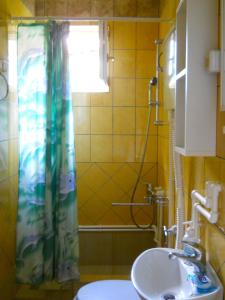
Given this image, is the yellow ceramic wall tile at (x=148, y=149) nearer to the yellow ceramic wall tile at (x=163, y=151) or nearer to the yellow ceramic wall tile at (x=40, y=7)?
the yellow ceramic wall tile at (x=163, y=151)

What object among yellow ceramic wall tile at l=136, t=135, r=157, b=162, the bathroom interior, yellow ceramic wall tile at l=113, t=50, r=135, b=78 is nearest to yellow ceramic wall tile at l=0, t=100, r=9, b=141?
the bathroom interior

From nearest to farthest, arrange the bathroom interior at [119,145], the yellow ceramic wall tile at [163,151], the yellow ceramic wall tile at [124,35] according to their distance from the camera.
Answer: the yellow ceramic wall tile at [163,151], the bathroom interior at [119,145], the yellow ceramic wall tile at [124,35]

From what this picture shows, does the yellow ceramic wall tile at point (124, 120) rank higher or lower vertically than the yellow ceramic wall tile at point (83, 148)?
higher

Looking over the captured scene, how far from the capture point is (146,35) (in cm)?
285

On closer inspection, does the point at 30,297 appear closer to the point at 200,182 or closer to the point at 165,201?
the point at 165,201

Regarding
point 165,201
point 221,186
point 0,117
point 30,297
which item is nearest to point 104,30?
point 0,117

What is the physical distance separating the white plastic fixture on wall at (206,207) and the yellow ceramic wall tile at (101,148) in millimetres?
1465

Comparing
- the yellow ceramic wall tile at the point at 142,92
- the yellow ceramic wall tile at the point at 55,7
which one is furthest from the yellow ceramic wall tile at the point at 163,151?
the yellow ceramic wall tile at the point at 55,7

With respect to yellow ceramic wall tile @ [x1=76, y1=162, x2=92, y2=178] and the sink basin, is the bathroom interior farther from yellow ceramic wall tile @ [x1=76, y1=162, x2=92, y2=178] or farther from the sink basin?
the sink basin

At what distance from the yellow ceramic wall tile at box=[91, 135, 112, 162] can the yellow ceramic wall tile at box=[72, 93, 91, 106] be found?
0.97ft

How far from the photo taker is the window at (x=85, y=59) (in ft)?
9.48

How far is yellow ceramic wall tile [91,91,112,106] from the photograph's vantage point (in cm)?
288

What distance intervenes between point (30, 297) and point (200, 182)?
163cm

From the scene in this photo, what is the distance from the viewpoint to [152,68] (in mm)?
2863
